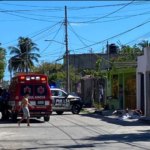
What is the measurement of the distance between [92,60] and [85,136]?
4953 centimetres

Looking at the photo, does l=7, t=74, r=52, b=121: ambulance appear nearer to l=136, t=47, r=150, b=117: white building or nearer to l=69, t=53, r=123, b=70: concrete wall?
l=136, t=47, r=150, b=117: white building

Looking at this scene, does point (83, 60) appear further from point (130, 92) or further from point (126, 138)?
point (126, 138)

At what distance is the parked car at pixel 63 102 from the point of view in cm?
2867

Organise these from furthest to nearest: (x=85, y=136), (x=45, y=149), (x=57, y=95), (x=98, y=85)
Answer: (x=98, y=85) → (x=57, y=95) → (x=85, y=136) → (x=45, y=149)

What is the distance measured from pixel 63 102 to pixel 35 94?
6538 mm

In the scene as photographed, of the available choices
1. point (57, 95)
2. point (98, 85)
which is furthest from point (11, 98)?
point (98, 85)

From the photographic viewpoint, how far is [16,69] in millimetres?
79000

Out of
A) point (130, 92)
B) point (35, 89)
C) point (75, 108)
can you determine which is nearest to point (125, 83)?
point (130, 92)

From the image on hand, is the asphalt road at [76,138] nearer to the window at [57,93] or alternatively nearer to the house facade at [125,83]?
the window at [57,93]

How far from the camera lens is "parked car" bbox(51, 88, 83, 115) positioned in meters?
28.7

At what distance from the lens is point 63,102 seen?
2877 cm

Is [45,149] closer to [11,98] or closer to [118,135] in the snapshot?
[118,135]

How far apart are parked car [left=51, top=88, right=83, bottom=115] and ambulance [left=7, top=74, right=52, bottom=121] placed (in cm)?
588

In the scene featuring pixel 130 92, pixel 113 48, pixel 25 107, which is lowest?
pixel 25 107
